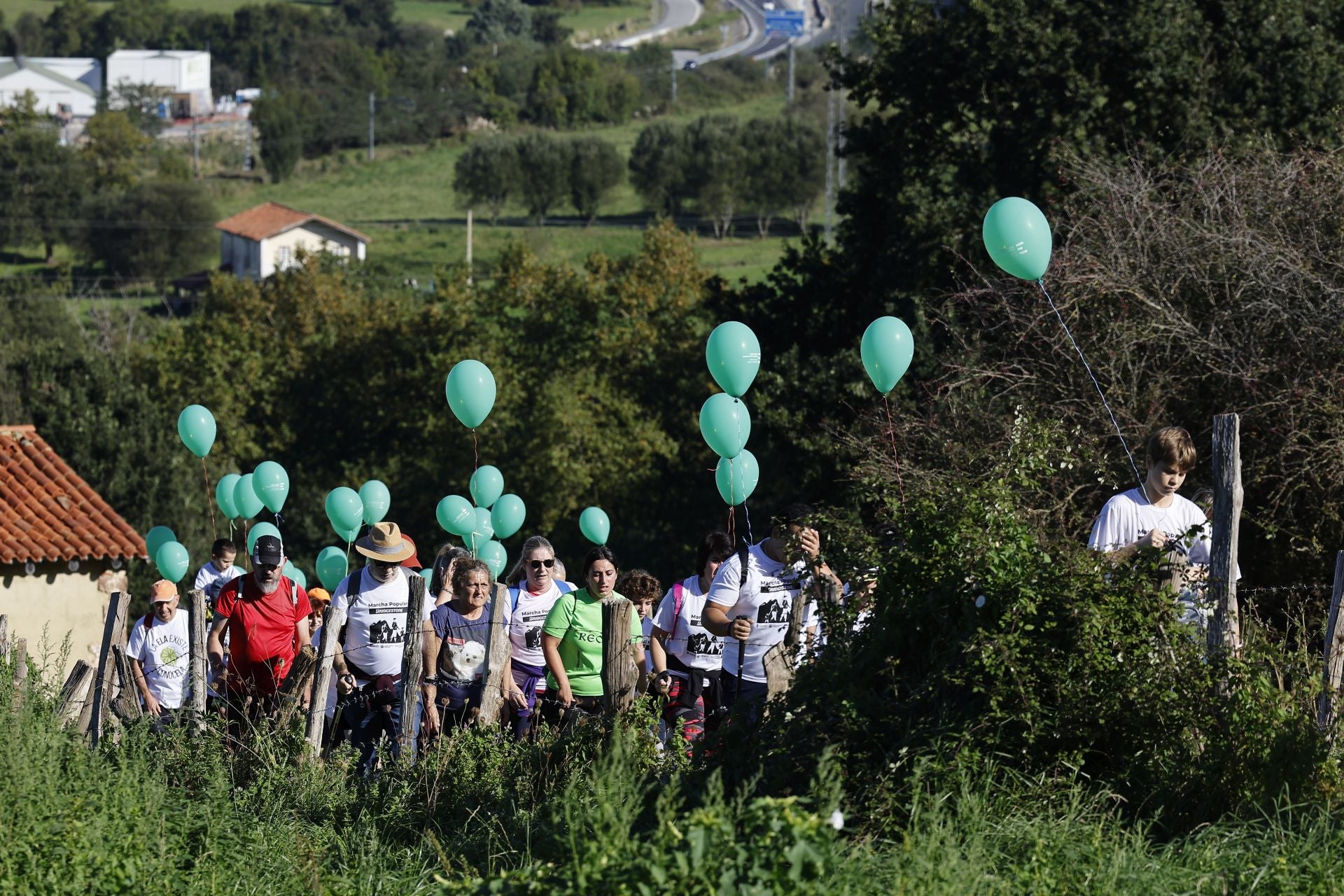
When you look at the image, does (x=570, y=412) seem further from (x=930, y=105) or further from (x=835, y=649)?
(x=835, y=649)

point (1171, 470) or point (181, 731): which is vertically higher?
point (1171, 470)

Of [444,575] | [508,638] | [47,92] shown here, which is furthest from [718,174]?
[47,92]

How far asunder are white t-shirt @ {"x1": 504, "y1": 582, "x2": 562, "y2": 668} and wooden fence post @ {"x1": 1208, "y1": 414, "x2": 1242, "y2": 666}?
3.97 m

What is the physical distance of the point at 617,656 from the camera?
305 inches

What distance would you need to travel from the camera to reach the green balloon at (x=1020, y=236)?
9.65m

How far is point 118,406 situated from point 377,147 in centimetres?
6249

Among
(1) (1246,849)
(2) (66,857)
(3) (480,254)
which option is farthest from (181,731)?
(3) (480,254)

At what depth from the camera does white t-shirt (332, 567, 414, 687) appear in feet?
30.5

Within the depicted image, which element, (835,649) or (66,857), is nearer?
(66,857)

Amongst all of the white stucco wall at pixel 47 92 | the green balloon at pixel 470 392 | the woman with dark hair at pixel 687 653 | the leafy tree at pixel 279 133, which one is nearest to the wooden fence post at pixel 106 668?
the woman with dark hair at pixel 687 653

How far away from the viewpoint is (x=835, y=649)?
652cm

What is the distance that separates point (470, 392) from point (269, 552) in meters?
3.31

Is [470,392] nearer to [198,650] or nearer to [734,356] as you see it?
[734,356]

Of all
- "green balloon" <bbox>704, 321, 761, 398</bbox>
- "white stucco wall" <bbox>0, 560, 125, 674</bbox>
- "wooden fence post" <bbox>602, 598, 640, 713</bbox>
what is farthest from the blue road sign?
"wooden fence post" <bbox>602, 598, 640, 713</bbox>
